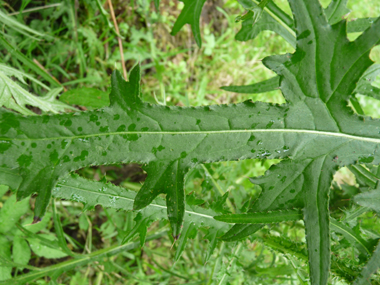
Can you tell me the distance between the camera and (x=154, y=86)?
2262 mm

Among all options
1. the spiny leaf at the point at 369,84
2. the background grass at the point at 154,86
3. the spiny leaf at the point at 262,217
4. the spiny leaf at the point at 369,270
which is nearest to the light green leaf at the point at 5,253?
the background grass at the point at 154,86

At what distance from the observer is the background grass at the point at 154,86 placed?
1520 mm

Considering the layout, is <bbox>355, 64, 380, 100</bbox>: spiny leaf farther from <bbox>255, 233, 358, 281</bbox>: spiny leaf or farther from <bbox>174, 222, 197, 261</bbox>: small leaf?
<bbox>174, 222, 197, 261</bbox>: small leaf

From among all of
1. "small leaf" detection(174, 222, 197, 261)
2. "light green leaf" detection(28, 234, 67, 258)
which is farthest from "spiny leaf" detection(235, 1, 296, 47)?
"light green leaf" detection(28, 234, 67, 258)

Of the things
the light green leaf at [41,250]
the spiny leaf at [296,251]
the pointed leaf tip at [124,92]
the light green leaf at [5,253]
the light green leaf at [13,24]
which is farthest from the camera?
the light green leaf at [41,250]

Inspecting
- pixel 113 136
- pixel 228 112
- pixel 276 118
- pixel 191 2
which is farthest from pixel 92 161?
pixel 191 2

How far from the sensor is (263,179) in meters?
0.89

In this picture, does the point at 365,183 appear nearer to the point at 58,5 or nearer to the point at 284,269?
the point at 284,269

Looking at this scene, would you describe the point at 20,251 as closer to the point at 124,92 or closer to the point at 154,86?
the point at 124,92

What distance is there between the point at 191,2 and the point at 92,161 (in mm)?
720

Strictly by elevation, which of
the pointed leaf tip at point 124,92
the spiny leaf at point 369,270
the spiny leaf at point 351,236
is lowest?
the spiny leaf at point 351,236

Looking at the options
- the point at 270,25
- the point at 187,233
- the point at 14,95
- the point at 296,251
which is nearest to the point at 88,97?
the point at 14,95

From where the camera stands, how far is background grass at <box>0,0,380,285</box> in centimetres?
152

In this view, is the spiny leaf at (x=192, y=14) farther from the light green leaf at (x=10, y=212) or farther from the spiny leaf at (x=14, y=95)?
the light green leaf at (x=10, y=212)
